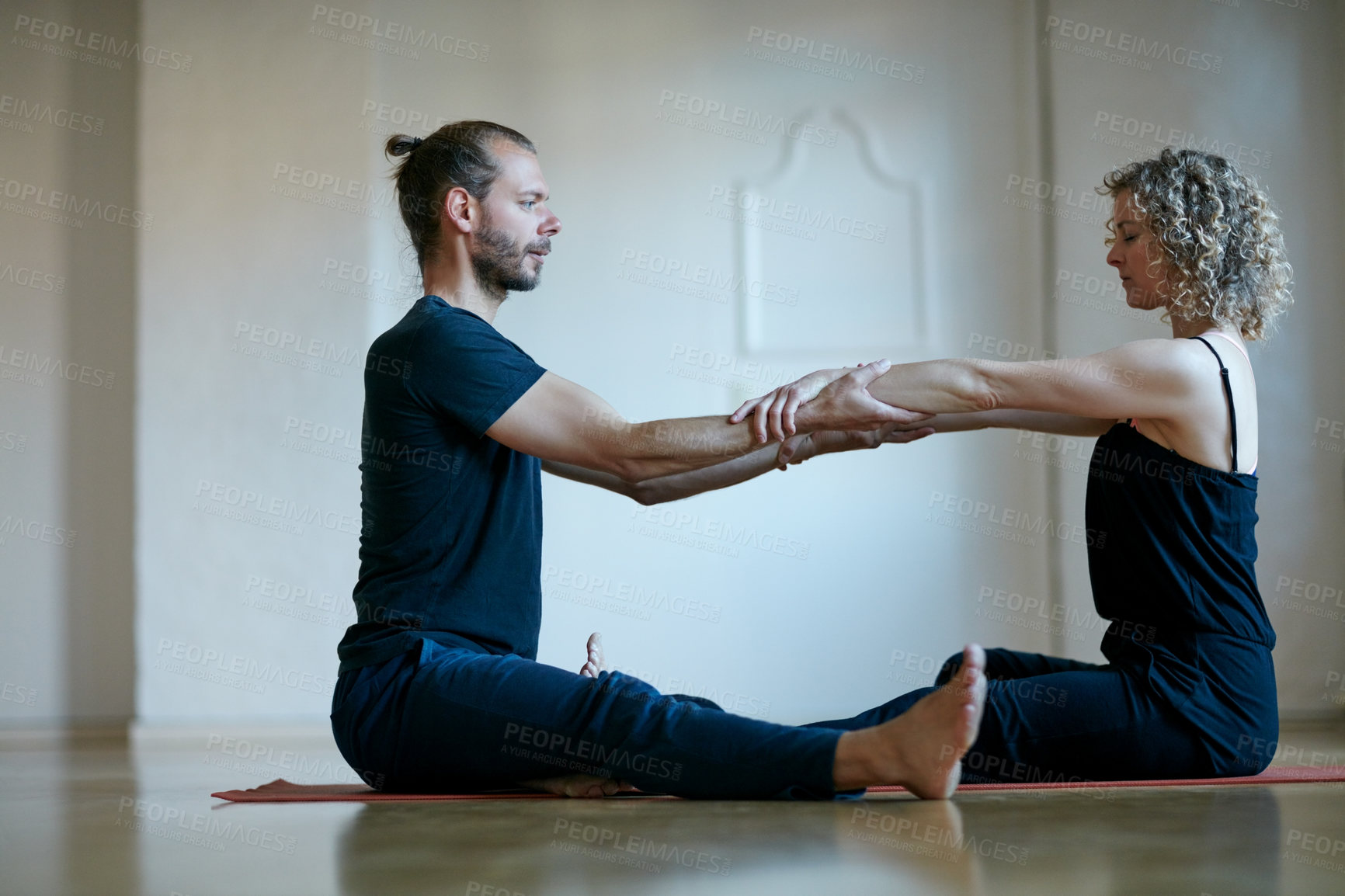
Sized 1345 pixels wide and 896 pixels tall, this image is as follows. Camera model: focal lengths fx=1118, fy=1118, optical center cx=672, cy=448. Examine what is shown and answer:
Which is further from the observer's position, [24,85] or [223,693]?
[24,85]

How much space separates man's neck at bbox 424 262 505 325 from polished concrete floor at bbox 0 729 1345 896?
1005 mm

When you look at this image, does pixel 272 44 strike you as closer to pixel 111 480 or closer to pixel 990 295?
pixel 111 480

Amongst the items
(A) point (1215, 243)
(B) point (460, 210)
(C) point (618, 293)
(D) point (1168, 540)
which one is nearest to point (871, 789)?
(D) point (1168, 540)

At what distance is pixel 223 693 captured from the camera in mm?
4184

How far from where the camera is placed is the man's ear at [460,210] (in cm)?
235

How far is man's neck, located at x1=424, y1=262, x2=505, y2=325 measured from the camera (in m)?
2.34

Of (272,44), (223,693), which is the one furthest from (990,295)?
(223,693)

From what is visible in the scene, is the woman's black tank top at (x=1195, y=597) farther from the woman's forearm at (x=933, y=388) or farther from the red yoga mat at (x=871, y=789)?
the woman's forearm at (x=933, y=388)

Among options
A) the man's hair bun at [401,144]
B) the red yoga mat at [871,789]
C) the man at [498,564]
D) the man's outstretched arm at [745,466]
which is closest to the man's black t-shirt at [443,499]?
the man at [498,564]

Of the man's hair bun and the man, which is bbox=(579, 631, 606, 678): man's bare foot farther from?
the man's hair bun

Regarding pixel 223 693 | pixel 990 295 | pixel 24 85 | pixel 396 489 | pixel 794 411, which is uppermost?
pixel 24 85

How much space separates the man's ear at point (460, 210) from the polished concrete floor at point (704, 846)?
117 centimetres

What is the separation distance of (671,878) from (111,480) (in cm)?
403

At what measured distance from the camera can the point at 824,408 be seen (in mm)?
2258
